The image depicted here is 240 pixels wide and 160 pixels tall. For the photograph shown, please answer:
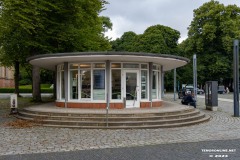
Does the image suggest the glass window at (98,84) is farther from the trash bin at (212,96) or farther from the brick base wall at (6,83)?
the brick base wall at (6,83)

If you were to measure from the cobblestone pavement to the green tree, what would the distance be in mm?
35867

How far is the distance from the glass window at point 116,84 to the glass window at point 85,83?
1.40 metres

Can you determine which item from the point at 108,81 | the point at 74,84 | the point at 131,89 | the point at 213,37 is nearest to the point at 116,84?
the point at 108,81

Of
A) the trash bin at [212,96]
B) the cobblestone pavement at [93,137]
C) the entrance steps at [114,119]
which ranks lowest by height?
the cobblestone pavement at [93,137]

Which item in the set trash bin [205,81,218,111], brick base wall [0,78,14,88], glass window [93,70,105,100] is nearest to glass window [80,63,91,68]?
glass window [93,70,105,100]

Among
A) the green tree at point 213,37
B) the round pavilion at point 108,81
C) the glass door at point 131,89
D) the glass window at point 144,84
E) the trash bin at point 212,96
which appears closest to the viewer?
the round pavilion at point 108,81

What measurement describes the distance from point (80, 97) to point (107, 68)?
2341mm

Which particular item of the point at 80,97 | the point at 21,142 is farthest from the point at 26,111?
the point at 21,142

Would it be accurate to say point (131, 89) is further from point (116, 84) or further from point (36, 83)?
point (36, 83)

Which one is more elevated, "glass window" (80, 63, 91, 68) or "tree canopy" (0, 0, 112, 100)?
"tree canopy" (0, 0, 112, 100)

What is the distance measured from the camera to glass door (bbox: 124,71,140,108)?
16188mm

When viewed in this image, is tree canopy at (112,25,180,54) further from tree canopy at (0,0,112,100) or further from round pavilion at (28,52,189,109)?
round pavilion at (28,52,189,109)

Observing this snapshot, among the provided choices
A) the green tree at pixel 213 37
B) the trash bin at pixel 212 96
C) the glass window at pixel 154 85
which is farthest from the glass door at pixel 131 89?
the green tree at pixel 213 37

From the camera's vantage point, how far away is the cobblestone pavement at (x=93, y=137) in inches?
333
